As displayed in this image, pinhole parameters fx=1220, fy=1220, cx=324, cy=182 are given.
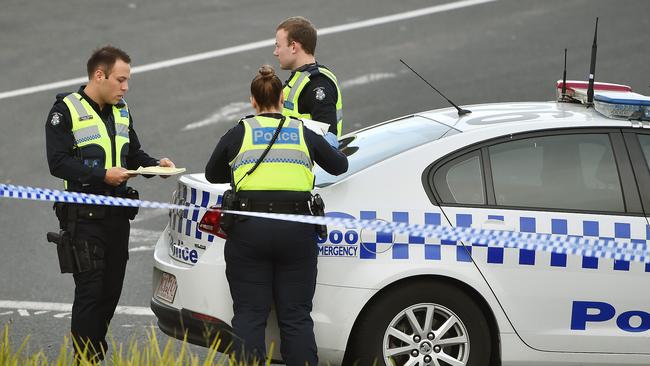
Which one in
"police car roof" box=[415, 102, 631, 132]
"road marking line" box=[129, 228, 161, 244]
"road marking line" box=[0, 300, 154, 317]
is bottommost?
"road marking line" box=[0, 300, 154, 317]

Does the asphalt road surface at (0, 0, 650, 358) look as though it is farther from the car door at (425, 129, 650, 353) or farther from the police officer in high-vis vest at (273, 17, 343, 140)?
the car door at (425, 129, 650, 353)

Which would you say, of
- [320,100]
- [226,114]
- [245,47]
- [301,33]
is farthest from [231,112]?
[320,100]

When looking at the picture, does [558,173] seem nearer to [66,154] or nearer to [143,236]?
[66,154]

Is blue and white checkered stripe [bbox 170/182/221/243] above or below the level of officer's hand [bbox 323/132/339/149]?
below

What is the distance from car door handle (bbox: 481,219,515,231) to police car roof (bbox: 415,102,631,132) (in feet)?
1.71

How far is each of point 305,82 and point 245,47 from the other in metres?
8.31

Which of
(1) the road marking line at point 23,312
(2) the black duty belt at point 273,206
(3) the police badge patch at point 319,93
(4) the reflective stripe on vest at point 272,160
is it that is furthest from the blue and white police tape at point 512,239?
(1) the road marking line at point 23,312

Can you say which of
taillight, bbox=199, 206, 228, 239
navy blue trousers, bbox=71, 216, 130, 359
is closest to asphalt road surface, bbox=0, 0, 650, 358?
navy blue trousers, bbox=71, 216, 130, 359

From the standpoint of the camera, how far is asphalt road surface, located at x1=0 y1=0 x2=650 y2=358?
11680 millimetres

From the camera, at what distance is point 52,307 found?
802 cm

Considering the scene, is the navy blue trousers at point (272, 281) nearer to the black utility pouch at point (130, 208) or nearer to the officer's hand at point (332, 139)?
the officer's hand at point (332, 139)

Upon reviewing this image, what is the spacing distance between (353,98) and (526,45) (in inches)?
111

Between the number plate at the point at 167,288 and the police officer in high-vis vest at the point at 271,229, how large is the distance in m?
0.45

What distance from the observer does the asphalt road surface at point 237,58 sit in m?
11.7
